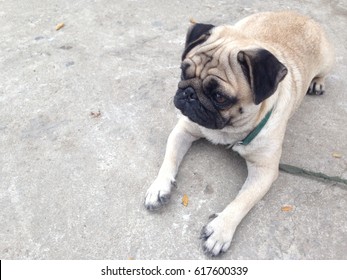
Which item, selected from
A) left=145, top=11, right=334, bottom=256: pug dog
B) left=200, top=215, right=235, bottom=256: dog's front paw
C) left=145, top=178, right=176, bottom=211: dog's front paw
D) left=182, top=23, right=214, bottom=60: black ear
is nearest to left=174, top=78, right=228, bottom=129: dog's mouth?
left=145, top=11, right=334, bottom=256: pug dog

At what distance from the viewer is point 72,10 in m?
4.79

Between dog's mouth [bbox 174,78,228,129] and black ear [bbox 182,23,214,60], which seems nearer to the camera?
dog's mouth [bbox 174,78,228,129]

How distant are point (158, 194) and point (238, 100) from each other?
2.75ft

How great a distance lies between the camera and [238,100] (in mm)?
2436

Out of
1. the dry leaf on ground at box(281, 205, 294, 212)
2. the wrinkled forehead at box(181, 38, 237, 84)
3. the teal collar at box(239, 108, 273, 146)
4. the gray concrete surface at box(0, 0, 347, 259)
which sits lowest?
the dry leaf on ground at box(281, 205, 294, 212)

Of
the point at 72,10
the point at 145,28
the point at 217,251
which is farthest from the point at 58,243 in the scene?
the point at 72,10

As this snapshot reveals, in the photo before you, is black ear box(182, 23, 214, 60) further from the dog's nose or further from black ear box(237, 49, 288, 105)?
black ear box(237, 49, 288, 105)

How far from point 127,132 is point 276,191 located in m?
1.27

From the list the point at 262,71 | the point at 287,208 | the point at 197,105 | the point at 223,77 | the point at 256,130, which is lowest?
the point at 287,208

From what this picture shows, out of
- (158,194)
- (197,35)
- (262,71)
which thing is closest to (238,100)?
(262,71)

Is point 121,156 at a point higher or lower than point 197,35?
lower

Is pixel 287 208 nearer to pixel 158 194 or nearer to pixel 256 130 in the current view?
pixel 256 130

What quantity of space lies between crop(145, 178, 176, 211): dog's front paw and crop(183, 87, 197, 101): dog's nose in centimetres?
63

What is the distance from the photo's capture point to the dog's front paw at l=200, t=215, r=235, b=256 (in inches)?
96.4
